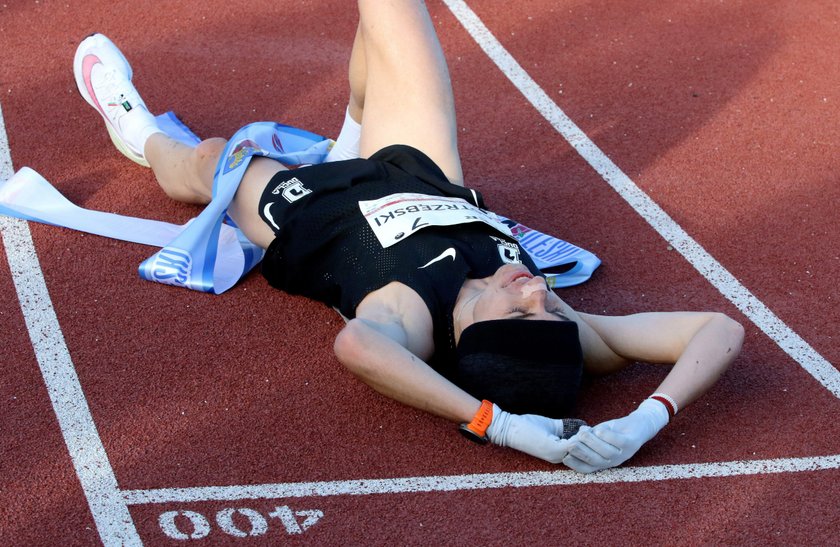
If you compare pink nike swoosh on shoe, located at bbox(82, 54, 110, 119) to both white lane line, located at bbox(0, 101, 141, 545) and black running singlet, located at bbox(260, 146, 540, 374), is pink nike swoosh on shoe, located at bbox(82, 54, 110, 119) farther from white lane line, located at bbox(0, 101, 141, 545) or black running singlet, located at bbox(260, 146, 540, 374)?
black running singlet, located at bbox(260, 146, 540, 374)

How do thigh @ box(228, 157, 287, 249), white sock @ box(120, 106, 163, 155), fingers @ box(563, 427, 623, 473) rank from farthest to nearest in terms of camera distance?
white sock @ box(120, 106, 163, 155), thigh @ box(228, 157, 287, 249), fingers @ box(563, 427, 623, 473)

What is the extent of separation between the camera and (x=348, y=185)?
3832 mm

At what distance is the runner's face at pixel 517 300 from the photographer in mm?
3275

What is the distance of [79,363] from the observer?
143 inches

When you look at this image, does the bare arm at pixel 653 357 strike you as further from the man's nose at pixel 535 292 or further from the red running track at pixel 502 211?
the man's nose at pixel 535 292

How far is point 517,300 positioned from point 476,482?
22.5 inches

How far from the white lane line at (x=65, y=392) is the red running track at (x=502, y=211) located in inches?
1.0

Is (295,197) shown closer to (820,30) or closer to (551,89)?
(551,89)

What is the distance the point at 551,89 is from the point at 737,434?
2517 mm

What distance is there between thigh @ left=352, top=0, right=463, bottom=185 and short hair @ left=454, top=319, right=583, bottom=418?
964mm

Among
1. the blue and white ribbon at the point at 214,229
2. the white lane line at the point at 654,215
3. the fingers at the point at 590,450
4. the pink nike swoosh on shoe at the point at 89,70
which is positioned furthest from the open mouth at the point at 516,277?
the pink nike swoosh on shoe at the point at 89,70

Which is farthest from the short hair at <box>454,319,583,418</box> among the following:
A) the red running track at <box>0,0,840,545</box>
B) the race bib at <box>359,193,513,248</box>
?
the race bib at <box>359,193,513,248</box>

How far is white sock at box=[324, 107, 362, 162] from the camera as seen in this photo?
4.46 m

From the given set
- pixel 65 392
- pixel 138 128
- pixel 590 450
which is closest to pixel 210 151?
pixel 138 128
